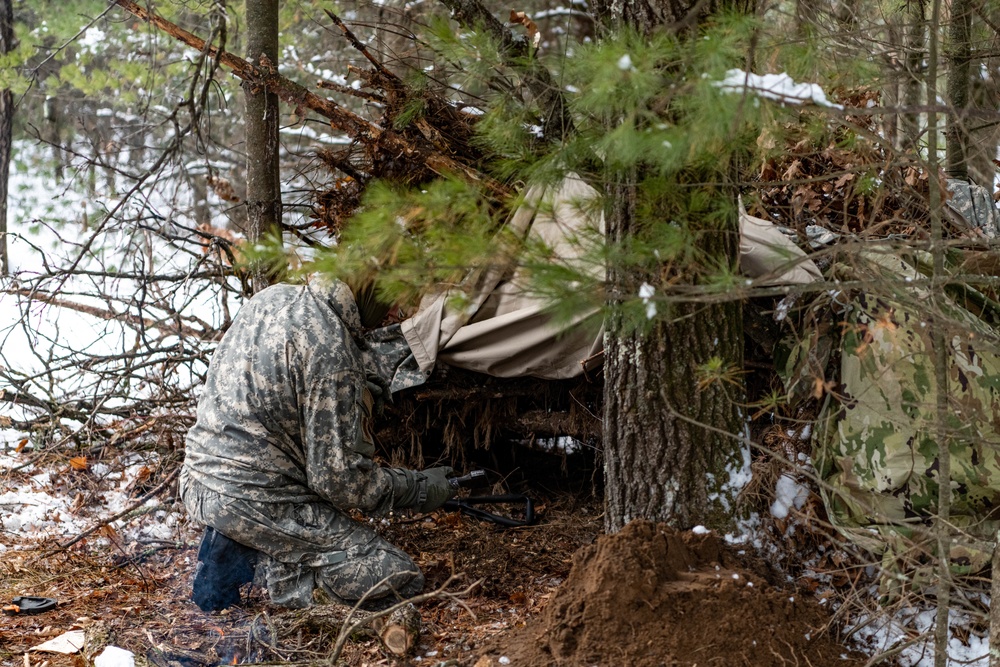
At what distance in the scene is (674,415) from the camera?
3521 millimetres

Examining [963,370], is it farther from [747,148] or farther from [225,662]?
[225,662]

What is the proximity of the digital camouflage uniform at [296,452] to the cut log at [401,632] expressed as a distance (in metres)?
0.20

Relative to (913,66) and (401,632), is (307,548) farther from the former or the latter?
(913,66)

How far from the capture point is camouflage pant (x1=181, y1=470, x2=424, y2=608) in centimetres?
388

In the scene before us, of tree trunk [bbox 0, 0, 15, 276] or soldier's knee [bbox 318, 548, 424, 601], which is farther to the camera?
tree trunk [bbox 0, 0, 15, 276]

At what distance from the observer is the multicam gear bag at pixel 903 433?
3.34 m

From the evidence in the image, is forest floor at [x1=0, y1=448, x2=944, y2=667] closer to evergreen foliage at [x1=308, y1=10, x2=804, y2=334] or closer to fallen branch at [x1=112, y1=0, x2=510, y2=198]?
evergreen foliage at [x1=308, y1=10, x2=804, y2=334]

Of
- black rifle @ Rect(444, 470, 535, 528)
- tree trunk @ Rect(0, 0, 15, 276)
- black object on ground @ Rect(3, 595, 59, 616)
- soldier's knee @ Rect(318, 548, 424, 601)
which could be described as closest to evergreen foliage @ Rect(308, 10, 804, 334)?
soldier's knee @ Rect(318, 548, 424, 601)

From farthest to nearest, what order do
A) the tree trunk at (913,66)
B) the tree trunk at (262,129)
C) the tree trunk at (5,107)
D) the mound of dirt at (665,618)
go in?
the tree trunk at (5,107) < the tree trunk at (262,129) < the tree trunk at (913,66) < the mound of dirt at (665,618)

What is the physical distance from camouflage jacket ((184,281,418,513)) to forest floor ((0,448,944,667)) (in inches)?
23.3

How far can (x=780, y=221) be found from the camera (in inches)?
171

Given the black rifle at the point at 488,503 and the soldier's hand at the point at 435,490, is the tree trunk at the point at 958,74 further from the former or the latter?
the soldier's hand at the point at 435,490

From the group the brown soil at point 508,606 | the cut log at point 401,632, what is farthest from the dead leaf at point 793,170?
the cut log at point 401,632

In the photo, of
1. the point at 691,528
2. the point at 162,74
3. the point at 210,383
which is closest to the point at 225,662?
the point at 210,383
